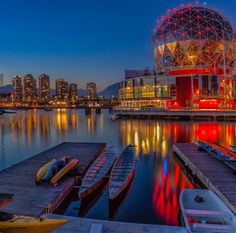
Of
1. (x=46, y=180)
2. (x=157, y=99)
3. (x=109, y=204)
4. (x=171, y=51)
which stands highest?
(x=171, y=51)

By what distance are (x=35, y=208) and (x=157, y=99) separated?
7482 centimetres

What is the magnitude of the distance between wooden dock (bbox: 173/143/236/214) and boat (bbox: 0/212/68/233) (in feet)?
21.1

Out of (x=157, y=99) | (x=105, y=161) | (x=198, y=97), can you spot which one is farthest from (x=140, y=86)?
(x=105, y=161)

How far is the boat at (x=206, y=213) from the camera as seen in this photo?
8.82 meters

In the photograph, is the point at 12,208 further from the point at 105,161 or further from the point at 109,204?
the point at 105,161

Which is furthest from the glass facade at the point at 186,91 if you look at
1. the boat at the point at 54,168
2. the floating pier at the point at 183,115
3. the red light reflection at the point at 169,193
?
the boat at the point at 54,168

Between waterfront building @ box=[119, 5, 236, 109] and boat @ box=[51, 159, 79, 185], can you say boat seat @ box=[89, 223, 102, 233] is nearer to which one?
boat @ box=[51, 159, 79, 185]

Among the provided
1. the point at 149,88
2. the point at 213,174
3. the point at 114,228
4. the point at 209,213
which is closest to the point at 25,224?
the point at 114,228

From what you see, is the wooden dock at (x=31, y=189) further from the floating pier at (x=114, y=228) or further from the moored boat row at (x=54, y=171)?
the floating pier at (x=114, y=228)

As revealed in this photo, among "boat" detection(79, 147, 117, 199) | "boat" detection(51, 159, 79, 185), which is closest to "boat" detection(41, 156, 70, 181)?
"boat" detection(51, 159, 79, 185)

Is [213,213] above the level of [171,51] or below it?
below

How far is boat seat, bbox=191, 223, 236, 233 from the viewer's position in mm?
8703

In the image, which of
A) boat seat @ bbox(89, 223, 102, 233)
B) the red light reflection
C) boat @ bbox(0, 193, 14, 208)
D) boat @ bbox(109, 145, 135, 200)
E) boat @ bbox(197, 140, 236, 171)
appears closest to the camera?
boat @ bbox(0, 193, 14, 208)

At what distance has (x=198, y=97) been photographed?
72500 mm
